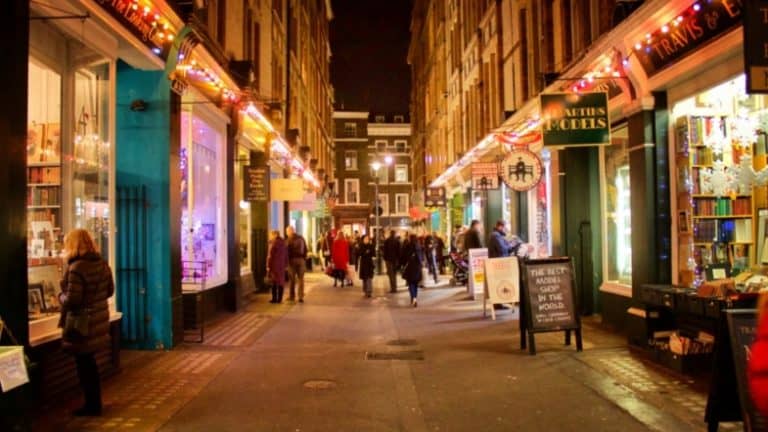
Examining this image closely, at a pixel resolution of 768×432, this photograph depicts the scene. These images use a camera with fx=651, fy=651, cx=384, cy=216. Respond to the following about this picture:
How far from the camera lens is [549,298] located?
950 centimetres

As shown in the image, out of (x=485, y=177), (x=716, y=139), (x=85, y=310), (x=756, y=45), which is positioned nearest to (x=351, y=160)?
(x=485, y=177)

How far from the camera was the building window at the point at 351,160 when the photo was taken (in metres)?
60.4

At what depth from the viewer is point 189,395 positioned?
23.5 ft

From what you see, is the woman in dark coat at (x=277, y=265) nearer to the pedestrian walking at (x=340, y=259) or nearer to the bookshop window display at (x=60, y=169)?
the pedestrian walking at (x=340, y=259)

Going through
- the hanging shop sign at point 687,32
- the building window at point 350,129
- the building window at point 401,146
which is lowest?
the hanging shop sign at point 687,32

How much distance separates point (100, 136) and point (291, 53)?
17.7 metres

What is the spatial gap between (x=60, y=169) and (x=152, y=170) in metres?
2.07

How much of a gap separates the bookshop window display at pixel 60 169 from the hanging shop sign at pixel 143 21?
0.63 meters

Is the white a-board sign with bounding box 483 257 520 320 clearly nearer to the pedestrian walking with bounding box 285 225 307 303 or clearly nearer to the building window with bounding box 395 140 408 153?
the pedestrian walking with bounding box 285 225 307 303


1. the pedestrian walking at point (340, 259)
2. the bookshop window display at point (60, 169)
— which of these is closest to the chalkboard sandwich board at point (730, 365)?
the bookshop window display at point (60, 169)

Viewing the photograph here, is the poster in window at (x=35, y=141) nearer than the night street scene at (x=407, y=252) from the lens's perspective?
No

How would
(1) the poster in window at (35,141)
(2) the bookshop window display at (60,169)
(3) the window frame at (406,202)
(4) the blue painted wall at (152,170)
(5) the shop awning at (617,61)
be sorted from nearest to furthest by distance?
(2) the bookshop window display at (60,169)
(1) the poster in window at (35,141)
(5) the shop awning at (617,61)
(4) the blue painted wall at (152,170)
(3) the window frame at (406,202)

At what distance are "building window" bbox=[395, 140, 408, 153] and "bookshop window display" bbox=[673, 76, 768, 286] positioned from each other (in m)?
52.7

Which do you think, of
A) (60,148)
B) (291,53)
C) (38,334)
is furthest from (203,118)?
(291,53)
